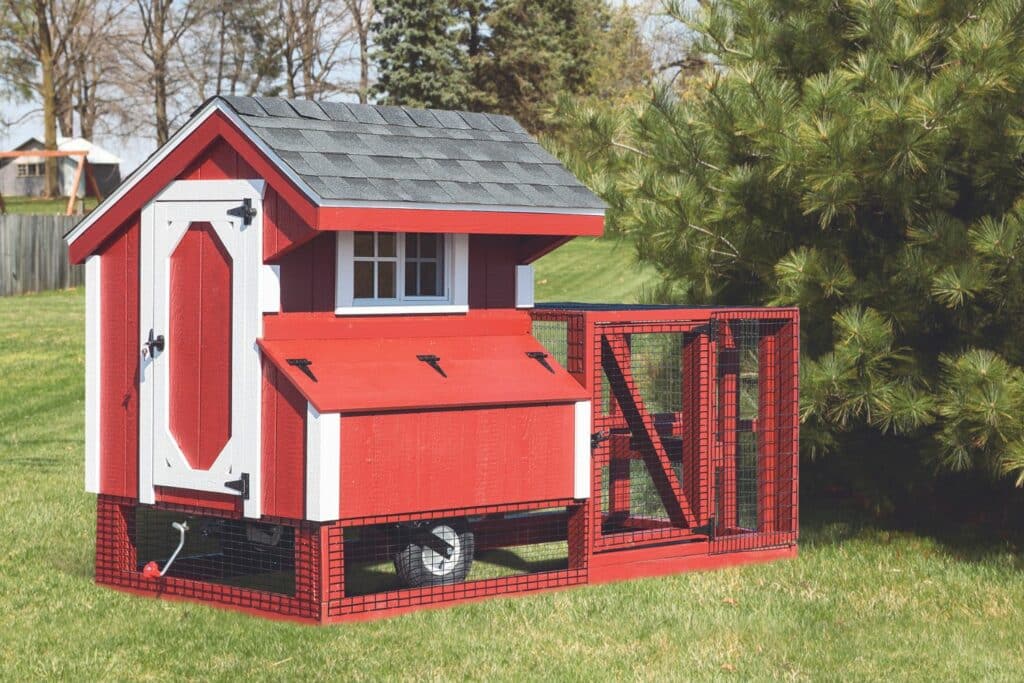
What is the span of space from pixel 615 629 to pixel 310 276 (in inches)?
96.2

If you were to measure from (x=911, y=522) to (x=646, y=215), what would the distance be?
3039mm

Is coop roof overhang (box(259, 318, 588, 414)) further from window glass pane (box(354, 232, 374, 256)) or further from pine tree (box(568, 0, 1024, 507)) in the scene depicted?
pine tree (box(568, 0, 1024, 507))

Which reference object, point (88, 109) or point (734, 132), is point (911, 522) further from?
point (88, 109)

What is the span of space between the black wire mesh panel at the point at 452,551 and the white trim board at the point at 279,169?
1.81 m

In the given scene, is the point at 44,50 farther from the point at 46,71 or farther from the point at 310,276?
the point at 310,276

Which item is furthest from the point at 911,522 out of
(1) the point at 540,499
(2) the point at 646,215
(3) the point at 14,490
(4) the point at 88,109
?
(4) the point at 88,109

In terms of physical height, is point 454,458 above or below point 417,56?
below

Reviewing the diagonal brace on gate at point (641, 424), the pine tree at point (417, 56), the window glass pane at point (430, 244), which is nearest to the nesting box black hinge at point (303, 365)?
the window glass pane at point (430, 244)

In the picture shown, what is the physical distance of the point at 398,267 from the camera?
837cm

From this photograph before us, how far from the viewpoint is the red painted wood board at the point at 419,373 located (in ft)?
25.1

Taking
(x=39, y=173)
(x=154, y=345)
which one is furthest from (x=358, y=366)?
(x=39, y=173)

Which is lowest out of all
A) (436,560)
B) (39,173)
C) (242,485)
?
(436,560)

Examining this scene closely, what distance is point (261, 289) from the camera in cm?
782

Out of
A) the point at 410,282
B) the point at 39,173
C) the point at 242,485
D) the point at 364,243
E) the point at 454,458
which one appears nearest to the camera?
the point at 242,485
